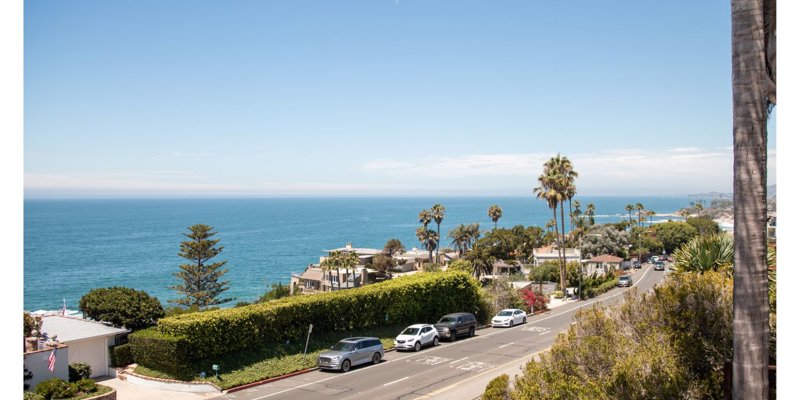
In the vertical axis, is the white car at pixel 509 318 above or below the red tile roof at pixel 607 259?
above

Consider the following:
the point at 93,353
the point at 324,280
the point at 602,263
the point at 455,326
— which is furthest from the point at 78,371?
the point at 602,263

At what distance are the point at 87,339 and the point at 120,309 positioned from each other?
2.54 m

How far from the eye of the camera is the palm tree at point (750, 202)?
7.18m

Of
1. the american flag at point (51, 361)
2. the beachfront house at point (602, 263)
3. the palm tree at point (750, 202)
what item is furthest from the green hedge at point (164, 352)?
the beachfront house at point (602, 263)

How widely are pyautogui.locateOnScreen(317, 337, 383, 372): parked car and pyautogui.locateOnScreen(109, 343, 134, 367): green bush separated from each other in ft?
29.2

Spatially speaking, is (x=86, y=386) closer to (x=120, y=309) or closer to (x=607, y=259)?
(x=120, y=309)

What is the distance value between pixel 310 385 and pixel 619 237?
82.0 m

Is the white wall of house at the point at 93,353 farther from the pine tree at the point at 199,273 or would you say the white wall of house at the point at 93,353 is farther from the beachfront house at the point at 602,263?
the beachfront house at the point at 602,263

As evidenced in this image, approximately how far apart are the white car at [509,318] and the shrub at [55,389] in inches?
1054

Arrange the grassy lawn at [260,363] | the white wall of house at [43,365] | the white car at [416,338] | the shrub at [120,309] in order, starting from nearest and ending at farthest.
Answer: the white wall of house at [43,365], the grassy lawn at [260,363], the shrub at [120,309], the white car at [416,338]

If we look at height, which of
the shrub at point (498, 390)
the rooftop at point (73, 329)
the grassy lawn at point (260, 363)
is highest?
the shrub at point (498, 390)

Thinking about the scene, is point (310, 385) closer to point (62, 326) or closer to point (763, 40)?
point (62, 326)
